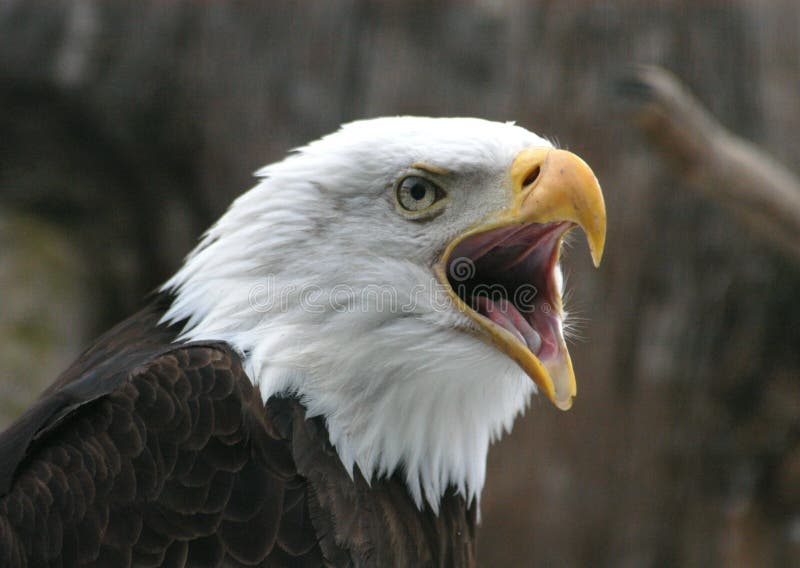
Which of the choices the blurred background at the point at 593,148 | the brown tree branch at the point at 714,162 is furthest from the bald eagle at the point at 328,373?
the blurred background at the point at 593,148

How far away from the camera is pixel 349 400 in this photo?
7.64 ft

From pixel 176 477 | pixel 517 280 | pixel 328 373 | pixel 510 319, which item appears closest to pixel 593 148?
pixel 517 280

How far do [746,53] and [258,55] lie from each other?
2284mm

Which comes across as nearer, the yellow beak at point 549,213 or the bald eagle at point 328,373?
the bald eagle at point 328,373

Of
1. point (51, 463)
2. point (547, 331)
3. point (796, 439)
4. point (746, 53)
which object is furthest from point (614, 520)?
point (51, 463)

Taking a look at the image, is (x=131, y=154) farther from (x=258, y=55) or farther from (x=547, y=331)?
(x=547, y=331)

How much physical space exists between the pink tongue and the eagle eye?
0.84 ft

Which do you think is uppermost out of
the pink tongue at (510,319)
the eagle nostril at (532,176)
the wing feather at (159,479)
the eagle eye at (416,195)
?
the eagle nostril at (532,176)

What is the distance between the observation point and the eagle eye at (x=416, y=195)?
2.37m

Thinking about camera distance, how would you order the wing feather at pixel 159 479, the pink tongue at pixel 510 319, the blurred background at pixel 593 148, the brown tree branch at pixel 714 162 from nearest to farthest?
the wing feather at pixel 159 479
the pink tongue at pixel 510 319
the brown tree branch at pixel 714 162
the blurred background at pixel 593 148

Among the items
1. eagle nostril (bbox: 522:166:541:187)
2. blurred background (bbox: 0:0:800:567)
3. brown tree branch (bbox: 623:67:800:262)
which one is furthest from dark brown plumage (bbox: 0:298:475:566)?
blurred background (bbox: 0:0:800:567)

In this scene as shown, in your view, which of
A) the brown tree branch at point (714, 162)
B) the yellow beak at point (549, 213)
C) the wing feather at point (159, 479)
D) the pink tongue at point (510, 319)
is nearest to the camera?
the wing feather at point (159, 479)

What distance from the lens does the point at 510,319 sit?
2400 mm

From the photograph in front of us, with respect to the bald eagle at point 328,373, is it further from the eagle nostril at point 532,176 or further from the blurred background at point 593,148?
the blurred background at point 593,148
